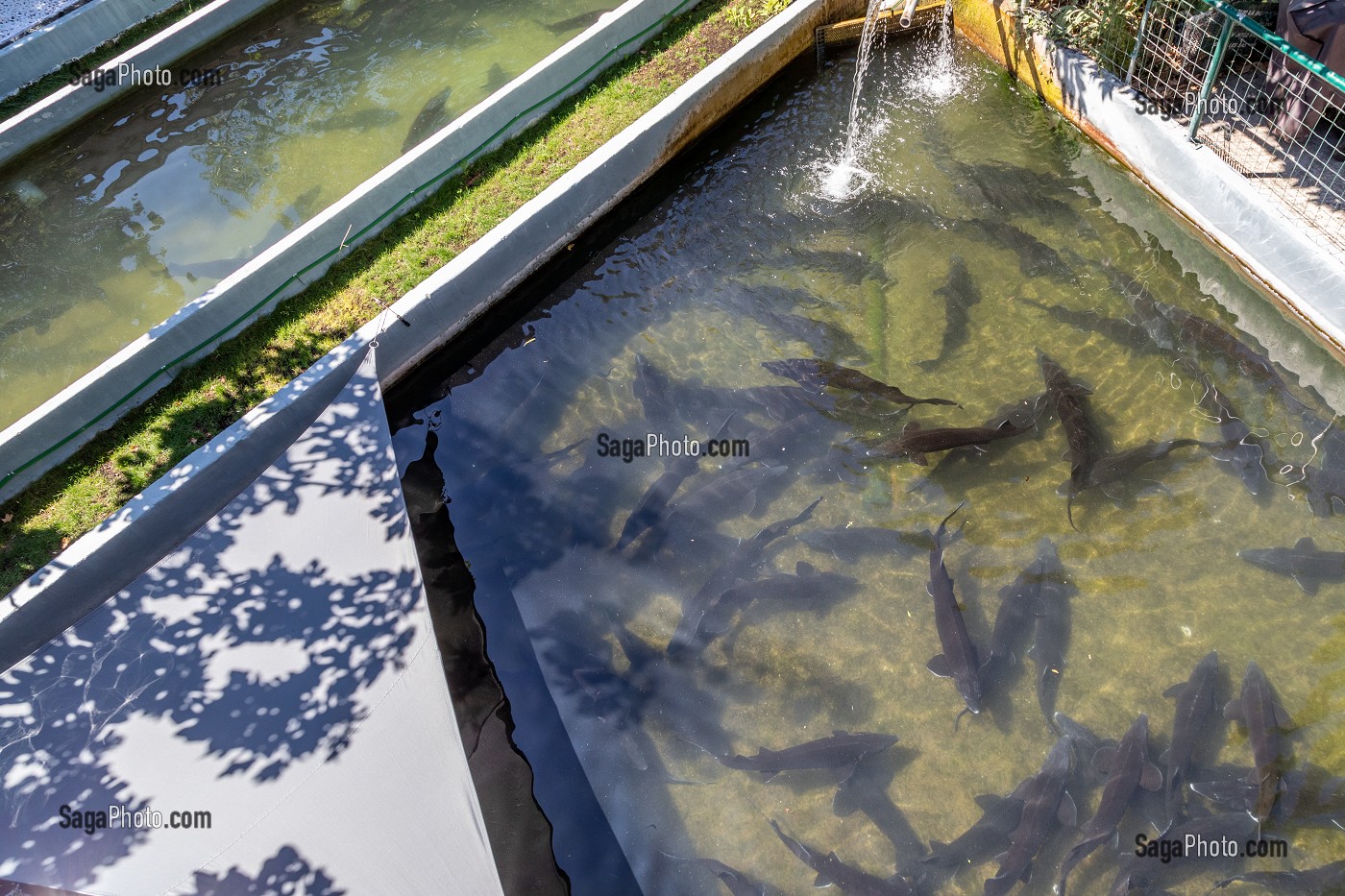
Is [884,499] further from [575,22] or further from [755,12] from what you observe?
[575,22]

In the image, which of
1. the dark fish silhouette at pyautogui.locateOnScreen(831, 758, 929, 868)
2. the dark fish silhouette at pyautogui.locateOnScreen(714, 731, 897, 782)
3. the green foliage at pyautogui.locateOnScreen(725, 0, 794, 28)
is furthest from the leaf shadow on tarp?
the green foliage at pyautogui.locateOnScreen(725, 0, 794, 28)

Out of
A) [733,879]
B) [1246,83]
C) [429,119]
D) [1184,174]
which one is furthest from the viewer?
[429,119]

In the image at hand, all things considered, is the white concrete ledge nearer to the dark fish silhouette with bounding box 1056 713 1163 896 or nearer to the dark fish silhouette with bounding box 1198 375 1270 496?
the dark fish silhouette with bounding box 1198 375 1270 496

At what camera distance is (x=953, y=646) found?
19.0ft

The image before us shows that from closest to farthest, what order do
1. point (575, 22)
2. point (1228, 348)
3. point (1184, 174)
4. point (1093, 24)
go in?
point (1228, 348)
point (1184, 174)
point (1093, 24)
point (575, 22)

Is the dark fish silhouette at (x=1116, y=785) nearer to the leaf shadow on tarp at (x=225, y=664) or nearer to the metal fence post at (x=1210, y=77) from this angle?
the leaf shadow on tarp at (x=225, y=664)

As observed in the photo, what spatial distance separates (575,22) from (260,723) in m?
10.1

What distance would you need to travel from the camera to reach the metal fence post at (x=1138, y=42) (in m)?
7.95

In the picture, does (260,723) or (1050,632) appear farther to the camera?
(1050,632)

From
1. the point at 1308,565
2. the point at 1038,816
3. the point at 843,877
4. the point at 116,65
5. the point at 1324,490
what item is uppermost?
the point at 116,65

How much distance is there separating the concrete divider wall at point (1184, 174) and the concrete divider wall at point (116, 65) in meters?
10.0

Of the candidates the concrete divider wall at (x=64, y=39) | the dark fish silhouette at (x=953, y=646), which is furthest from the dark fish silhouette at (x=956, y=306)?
the concrete divider wall at (x=64, y=39)

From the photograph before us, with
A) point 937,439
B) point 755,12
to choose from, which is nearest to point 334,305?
point 937,439

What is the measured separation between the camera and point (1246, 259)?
7.62 metres
